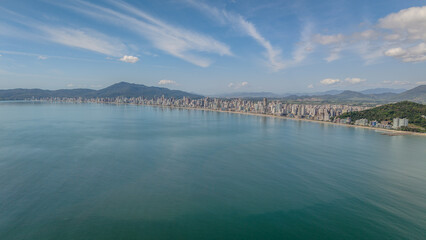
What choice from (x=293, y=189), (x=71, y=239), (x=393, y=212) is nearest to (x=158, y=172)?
(x=71, y=239)

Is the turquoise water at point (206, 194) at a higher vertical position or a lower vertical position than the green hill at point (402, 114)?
lower

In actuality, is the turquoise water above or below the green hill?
below

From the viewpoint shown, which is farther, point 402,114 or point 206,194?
point 402,114

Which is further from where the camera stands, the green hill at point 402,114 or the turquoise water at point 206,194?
the green hill at point 402,114

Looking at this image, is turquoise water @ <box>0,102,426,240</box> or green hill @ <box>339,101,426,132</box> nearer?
turquoise water @ <box>0,102,426,240</box>

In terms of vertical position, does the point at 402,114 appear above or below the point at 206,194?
above
